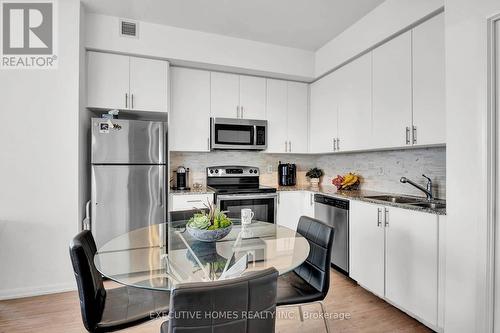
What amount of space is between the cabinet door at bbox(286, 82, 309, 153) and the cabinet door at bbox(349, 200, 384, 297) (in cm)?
142

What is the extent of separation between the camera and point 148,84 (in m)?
2.95

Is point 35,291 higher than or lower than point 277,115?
lower

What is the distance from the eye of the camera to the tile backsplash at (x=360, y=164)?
2.48 metres

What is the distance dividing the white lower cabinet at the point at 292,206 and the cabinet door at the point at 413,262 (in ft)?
4.03

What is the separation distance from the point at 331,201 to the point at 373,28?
1.83 metres

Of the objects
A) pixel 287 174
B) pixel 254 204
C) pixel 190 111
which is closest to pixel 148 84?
pixel 190 111

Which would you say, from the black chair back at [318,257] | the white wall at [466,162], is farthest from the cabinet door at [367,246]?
the black chair back at [318,257]

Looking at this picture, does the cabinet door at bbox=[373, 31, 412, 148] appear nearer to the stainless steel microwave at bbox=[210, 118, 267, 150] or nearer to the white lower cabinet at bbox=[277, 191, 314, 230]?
the white lower cabinet at bbox=[277, 191, 314, 230]

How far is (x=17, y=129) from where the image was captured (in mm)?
2420

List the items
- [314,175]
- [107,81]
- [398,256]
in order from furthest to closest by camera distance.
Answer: [314,175] < [107,81] < [398,256]

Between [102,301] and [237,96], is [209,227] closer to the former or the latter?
[102,301]

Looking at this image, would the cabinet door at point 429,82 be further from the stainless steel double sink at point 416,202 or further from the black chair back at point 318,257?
the black chair back at point 318,257

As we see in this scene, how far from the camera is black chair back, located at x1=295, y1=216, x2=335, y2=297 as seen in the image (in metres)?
1.59

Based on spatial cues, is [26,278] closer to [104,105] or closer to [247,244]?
[104,105]
